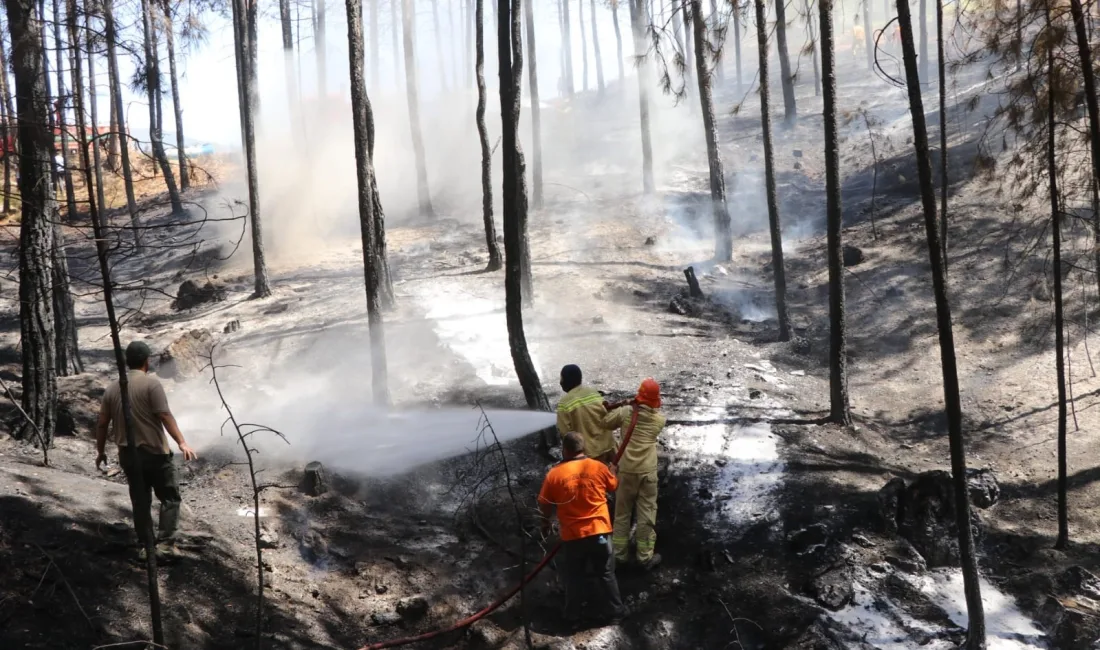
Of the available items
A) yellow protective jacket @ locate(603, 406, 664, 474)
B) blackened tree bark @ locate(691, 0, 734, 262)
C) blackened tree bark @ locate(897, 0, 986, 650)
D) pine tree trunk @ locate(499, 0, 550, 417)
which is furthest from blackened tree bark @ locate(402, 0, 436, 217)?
blackened tree bark @ locate(897, 0, 986, 650)

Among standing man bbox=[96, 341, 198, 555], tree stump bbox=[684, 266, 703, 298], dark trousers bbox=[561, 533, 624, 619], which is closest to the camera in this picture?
standing man bbox=[96, 341, 198, 555]

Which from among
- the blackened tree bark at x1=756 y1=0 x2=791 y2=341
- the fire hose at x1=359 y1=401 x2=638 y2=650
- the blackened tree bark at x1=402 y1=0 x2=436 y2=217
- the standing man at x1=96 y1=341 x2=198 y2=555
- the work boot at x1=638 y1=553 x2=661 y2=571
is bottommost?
the work boot at x1=638 y1=553 x2=661 y2=571

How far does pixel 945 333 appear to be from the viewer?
263 inches

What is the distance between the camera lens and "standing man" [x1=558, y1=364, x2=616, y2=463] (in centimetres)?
789

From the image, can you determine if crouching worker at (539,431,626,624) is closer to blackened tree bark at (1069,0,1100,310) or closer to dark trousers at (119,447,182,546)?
dark trousers at (119,447,182,546)

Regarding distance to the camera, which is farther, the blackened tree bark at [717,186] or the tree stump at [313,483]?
the blackened tree bark at [717,186]

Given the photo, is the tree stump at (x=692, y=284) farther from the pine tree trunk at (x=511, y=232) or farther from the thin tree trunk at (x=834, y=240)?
the pine tree trunk at (x=511, y=232)

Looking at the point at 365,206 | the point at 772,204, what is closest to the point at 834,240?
the point at 772,204

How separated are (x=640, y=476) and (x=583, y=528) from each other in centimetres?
98

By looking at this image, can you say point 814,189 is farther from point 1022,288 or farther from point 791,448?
point 791,448

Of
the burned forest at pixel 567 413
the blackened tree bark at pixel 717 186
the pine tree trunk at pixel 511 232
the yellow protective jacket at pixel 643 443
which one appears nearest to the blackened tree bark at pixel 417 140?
the burned forest at pixel 567 413

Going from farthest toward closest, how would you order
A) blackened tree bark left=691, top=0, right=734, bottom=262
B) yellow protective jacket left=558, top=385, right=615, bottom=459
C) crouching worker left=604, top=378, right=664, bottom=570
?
1. blackened tree bark left=691, top=0, right=734, bottom=262
2. yellow protective jacket left=558, top=385, right=615, bottom=459
3. crouching worker left=604, top=378, right=664, bottom=570

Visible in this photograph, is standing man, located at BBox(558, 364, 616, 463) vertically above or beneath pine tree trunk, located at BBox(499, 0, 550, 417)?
beneath

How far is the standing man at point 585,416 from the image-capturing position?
7.89 m
